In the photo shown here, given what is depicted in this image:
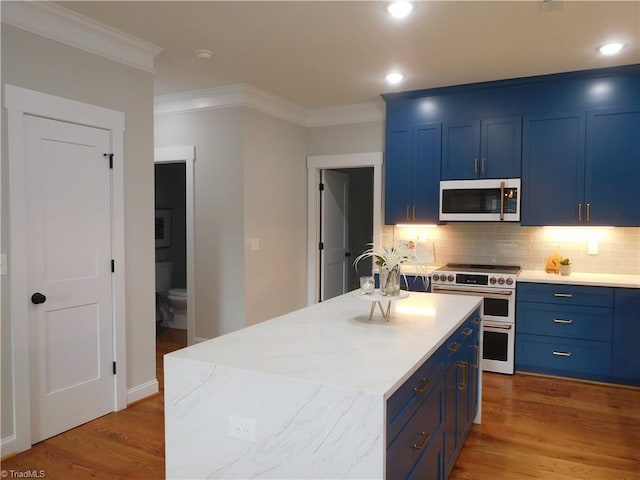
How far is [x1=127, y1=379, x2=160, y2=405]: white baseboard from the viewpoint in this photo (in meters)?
3.51

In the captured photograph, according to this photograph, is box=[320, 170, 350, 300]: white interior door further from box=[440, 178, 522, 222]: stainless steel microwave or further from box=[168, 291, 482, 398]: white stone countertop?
box=[168, 291, 482, 398]: white stone countertop

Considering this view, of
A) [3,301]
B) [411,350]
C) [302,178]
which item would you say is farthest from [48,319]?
[302,178]

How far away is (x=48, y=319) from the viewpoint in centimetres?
297

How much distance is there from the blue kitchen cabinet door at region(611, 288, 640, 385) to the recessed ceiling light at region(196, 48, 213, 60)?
12.6 feet

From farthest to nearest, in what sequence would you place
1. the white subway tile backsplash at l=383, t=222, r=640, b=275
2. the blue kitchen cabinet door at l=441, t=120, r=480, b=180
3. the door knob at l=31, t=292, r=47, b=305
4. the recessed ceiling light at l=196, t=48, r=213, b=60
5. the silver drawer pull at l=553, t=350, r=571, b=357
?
the blue kitchen cabinet door at l=441, t=120, r=480, b=180, the white subway tile backsplash at l=383, t=222, r=640, b=275, the silver drawer pull at l=553, t=350, r=571, b=357, the recessed ceiling light at l=196, t=48, r=213, b=60, the door knob at l=31, t=292, r=47, b=305

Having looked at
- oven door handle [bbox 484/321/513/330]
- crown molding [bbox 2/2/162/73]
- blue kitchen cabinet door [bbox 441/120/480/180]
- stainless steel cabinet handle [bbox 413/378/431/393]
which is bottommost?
oven door handle [bbox 484/321/513/330]

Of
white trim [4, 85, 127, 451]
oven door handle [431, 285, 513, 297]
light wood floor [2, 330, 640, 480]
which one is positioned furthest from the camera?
oven door handle [431, 285, 513, 297]

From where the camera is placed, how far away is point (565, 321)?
159 inches

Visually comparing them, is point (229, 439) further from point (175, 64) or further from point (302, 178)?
point (302, 178)

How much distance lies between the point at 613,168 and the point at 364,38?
2.49 m

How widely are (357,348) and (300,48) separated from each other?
2.52 m

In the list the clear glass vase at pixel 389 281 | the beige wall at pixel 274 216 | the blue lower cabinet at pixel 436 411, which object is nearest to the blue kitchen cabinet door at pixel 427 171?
the beige wall at pixel 274 216

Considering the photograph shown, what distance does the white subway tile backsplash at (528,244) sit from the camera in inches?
170

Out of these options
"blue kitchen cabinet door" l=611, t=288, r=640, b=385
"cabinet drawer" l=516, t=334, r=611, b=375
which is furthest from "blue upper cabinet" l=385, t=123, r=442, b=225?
"blue kitchen cabinet door" l=611, t=288, r=640, b=385
